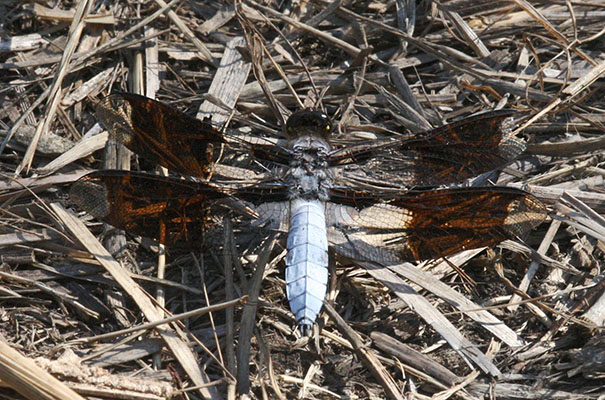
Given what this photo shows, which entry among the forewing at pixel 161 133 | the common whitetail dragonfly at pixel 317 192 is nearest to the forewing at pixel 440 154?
the common whitetail dragonfly at pixel 317 192

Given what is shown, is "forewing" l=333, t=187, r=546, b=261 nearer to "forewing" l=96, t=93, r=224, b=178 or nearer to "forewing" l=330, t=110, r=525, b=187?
"forewing" l=330, t=110, r=525, b=187

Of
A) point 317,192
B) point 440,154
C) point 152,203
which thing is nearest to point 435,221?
point 440,154

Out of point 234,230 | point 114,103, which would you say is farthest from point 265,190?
point 114,103

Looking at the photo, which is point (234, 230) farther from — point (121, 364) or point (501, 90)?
point (501, 90)

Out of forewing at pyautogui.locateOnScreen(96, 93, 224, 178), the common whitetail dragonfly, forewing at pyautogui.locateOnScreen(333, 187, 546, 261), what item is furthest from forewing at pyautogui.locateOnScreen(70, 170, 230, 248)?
forewing at pyautogui.locateOnScreen(333, 187, 546, 261)

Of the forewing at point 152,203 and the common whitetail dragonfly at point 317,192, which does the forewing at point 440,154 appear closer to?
the common whitetail dragonfly at point 317,192
